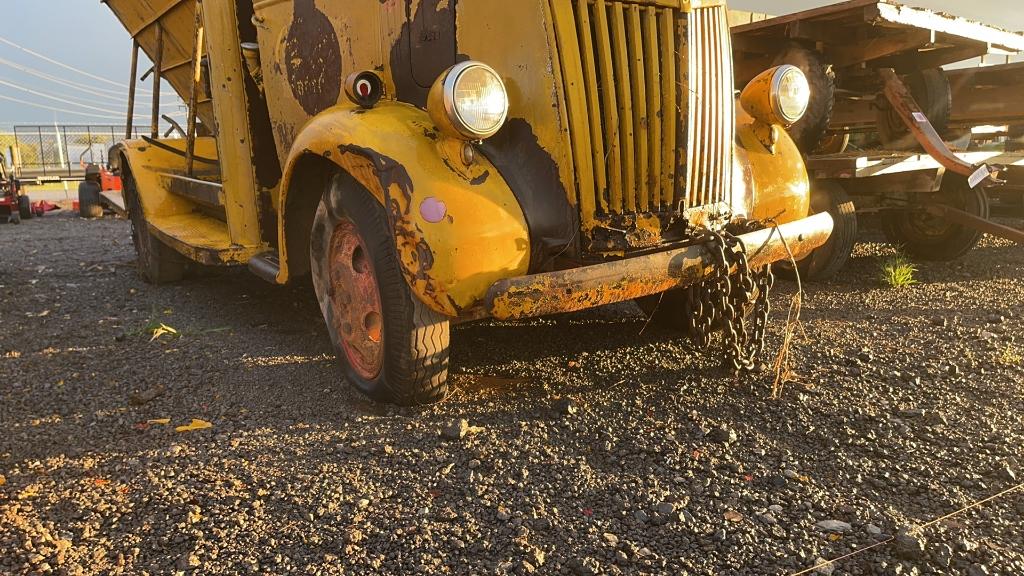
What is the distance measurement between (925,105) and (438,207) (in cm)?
626

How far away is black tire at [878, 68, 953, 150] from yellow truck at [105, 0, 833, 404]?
3499mm

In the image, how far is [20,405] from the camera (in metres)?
3.28

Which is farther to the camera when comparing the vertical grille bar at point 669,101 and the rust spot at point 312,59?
the rust spot at point 312,59

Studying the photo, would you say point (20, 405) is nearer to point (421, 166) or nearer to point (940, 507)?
point (421, 166)

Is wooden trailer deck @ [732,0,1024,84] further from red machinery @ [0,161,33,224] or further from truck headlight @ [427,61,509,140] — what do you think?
red machinery @ [0,161,33,224]

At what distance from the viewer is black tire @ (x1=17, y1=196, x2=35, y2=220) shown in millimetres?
12680

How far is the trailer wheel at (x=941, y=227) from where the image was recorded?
6418 millimetres

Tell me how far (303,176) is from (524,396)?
160cm

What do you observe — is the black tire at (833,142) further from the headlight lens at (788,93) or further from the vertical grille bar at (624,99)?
the vertical grille bar at (624,99)

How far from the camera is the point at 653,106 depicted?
3035 millimetres

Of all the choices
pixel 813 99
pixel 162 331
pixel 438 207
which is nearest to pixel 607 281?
pixel 438 207

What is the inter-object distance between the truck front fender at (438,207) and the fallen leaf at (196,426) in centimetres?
113

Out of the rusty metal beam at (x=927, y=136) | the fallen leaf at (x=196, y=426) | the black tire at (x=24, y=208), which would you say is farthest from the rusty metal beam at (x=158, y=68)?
the black tire at (x=24, y=208)

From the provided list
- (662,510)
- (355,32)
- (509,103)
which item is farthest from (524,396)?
(355,32)
